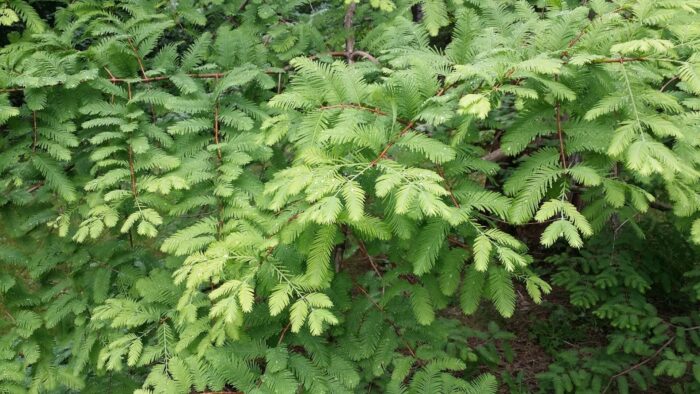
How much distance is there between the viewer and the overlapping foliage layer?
166 cm

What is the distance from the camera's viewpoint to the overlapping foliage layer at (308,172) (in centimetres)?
166

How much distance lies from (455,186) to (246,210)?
0.89m

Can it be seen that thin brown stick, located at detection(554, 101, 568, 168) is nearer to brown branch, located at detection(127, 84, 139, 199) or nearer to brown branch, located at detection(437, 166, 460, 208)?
brown branch, located at detection(437, 166, 460, 208)

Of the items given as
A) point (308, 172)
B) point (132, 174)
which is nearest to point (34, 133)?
point (132, 174)

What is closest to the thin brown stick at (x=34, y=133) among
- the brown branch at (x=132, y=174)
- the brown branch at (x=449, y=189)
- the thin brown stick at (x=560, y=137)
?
the brown branch at (x=132, y=174)

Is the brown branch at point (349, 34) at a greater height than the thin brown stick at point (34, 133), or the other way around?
the brown branch at point (349, 34)

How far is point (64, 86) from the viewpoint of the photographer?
7.36ft

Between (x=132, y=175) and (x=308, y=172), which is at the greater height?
(x=308, y=172)

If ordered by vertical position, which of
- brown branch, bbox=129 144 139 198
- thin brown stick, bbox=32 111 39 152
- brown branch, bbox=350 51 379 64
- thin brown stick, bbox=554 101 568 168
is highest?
thin brown stick, bbox=554 101 568 168

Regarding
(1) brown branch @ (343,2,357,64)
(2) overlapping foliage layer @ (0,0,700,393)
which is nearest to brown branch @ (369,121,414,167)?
(2) overlapping foliage layer @ (0,0,700,393)

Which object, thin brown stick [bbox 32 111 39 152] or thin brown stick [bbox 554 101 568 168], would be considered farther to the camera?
thin brown stick [bbox 32 111 39 152]

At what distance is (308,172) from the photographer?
1582 millimetres

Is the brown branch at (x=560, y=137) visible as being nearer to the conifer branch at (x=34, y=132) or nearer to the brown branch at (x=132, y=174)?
the brown branch at (x=132, y=174)

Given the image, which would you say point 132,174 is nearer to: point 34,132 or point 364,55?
point 34,132
